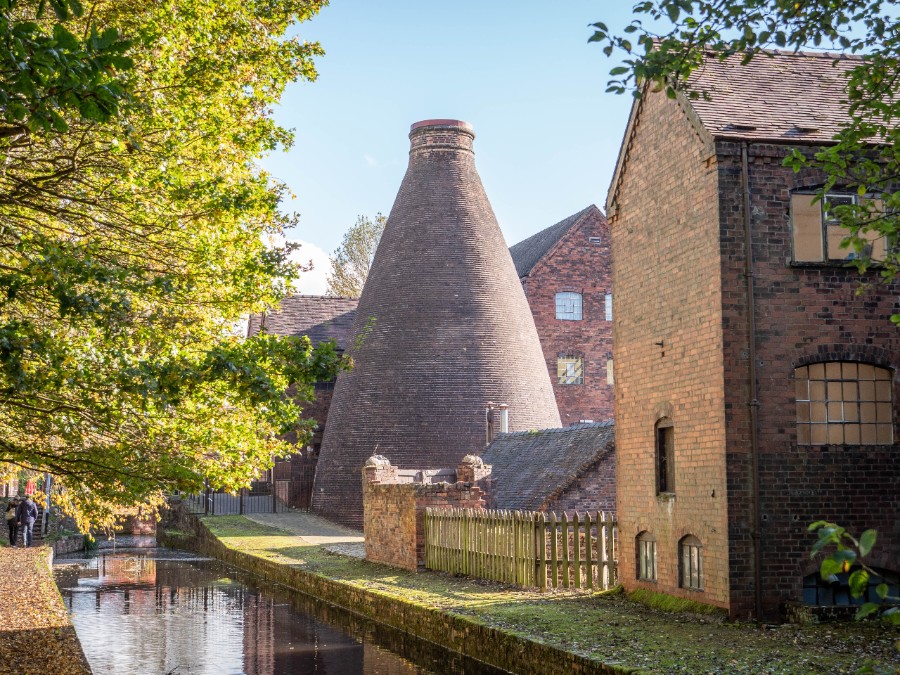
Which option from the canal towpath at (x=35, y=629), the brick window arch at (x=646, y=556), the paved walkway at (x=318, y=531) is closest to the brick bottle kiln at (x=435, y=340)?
the paved walkway at (x=318, y=531)

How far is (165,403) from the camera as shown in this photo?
8883 millimetres

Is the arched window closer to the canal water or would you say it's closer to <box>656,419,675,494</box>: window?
<box>656,419,675,494</box>: window

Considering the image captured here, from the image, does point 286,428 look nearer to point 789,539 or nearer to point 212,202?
point 212,202

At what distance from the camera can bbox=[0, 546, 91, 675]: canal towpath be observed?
9.73 m

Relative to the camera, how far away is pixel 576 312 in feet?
136

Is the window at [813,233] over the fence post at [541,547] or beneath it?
over

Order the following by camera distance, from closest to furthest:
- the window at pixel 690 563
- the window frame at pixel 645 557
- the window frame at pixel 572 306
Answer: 1. the window at pixel 690 563
2. the window frame at pixel 645 557
3. the window frame at pixel 572 306

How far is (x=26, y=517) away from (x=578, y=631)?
852 inches

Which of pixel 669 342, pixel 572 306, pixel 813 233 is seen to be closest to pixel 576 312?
pixel 572 306

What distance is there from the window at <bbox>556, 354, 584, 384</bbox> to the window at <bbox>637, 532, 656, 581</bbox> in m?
25.7

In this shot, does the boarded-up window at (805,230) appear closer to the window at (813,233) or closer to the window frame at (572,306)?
the window at (813,233)

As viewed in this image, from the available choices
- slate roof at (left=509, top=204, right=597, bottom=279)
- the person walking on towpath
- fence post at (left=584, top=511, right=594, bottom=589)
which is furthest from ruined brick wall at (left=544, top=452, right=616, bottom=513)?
slate roof at (left=509, top=204, right=597, bottom=279)

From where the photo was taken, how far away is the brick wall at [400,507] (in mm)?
20500

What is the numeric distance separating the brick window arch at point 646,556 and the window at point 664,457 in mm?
821
